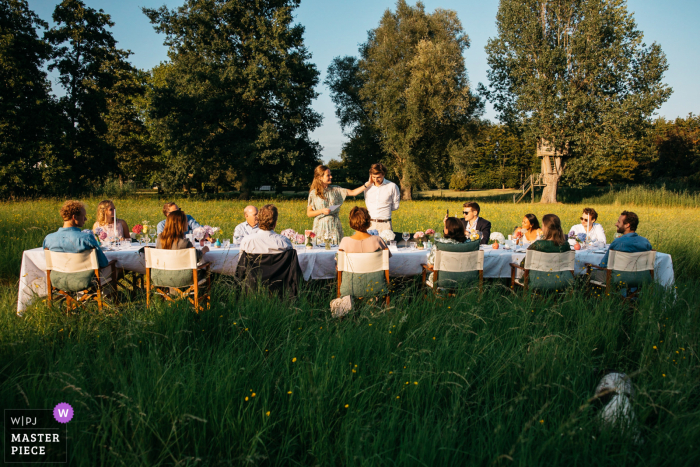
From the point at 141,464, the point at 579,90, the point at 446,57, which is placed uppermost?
the point at 446,57

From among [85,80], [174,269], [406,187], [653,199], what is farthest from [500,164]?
[174,269]

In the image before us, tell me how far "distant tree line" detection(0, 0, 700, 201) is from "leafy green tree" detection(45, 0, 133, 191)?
72 mm

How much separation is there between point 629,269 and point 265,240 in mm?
3932

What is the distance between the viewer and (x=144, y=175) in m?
35.1

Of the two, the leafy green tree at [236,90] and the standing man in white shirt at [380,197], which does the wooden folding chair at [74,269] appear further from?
the leafy green tree at [236,90]

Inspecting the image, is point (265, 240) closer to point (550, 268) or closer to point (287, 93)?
point (550, 268)

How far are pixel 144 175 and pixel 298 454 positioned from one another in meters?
37.6

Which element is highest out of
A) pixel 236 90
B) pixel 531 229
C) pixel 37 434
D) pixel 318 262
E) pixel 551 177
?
pixel 236 90

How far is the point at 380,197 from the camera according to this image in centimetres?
589

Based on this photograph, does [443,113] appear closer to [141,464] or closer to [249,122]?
[249,122]

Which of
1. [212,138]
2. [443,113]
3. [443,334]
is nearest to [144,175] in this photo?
[212,138]

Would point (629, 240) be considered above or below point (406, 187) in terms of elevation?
below

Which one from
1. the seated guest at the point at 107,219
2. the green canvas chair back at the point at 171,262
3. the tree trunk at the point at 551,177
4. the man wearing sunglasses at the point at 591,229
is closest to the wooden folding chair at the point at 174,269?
the green canvas chair back at the point at 171,262

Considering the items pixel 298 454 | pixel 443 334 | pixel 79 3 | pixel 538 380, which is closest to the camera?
pixel 298 454
